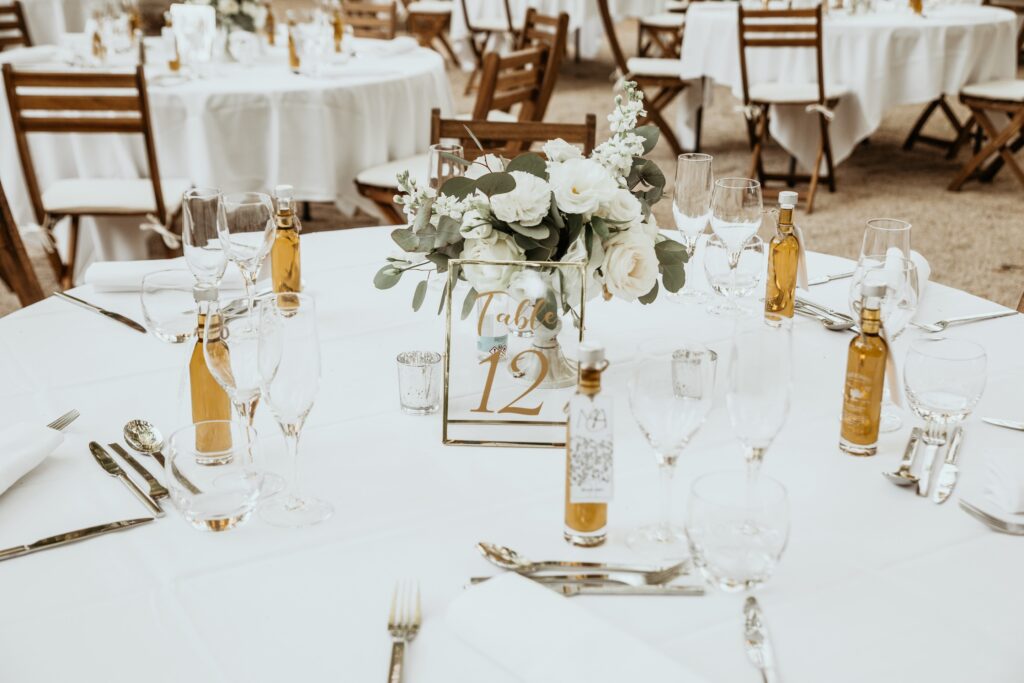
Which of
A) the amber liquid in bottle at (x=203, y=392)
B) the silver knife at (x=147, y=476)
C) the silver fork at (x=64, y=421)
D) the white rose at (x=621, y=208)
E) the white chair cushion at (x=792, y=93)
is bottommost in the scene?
the white chair cushion at (x=792, y=93)

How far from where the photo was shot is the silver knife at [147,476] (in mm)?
1233

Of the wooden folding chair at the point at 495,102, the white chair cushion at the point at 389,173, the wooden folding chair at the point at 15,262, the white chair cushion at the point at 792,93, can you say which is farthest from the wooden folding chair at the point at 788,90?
the wooden folding chair at the point at 15,262

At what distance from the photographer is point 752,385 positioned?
113 cm

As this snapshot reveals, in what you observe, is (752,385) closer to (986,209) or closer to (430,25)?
(986,209)

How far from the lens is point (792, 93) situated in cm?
509

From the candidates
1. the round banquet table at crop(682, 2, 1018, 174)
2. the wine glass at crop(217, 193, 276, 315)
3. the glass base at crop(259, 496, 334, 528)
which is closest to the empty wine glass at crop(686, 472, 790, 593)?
the glass base at crop(259, 496, 334, 528)

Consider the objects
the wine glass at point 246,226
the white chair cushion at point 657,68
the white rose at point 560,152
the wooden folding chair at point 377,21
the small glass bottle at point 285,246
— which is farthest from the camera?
the white chair cushion at point 657,68

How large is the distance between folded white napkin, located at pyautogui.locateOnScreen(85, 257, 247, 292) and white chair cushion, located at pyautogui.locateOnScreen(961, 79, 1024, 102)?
4.34m

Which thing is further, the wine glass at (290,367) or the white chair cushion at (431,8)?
the white chair cushion at (431,8)

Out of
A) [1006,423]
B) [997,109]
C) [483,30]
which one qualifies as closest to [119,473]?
[1006,423]

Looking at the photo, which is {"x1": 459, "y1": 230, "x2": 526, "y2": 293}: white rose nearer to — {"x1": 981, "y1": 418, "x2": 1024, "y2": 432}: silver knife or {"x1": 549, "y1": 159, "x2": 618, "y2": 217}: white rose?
{"x1": 549, "y1": 159, "x2": 618, "y2": 217}: white rose

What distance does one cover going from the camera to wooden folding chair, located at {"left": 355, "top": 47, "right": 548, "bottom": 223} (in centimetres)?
366

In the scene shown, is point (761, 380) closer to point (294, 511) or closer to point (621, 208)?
point (621, 208)

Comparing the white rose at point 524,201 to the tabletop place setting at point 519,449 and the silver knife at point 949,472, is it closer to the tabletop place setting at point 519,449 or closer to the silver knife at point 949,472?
the tabletop place setting at point 519,449
